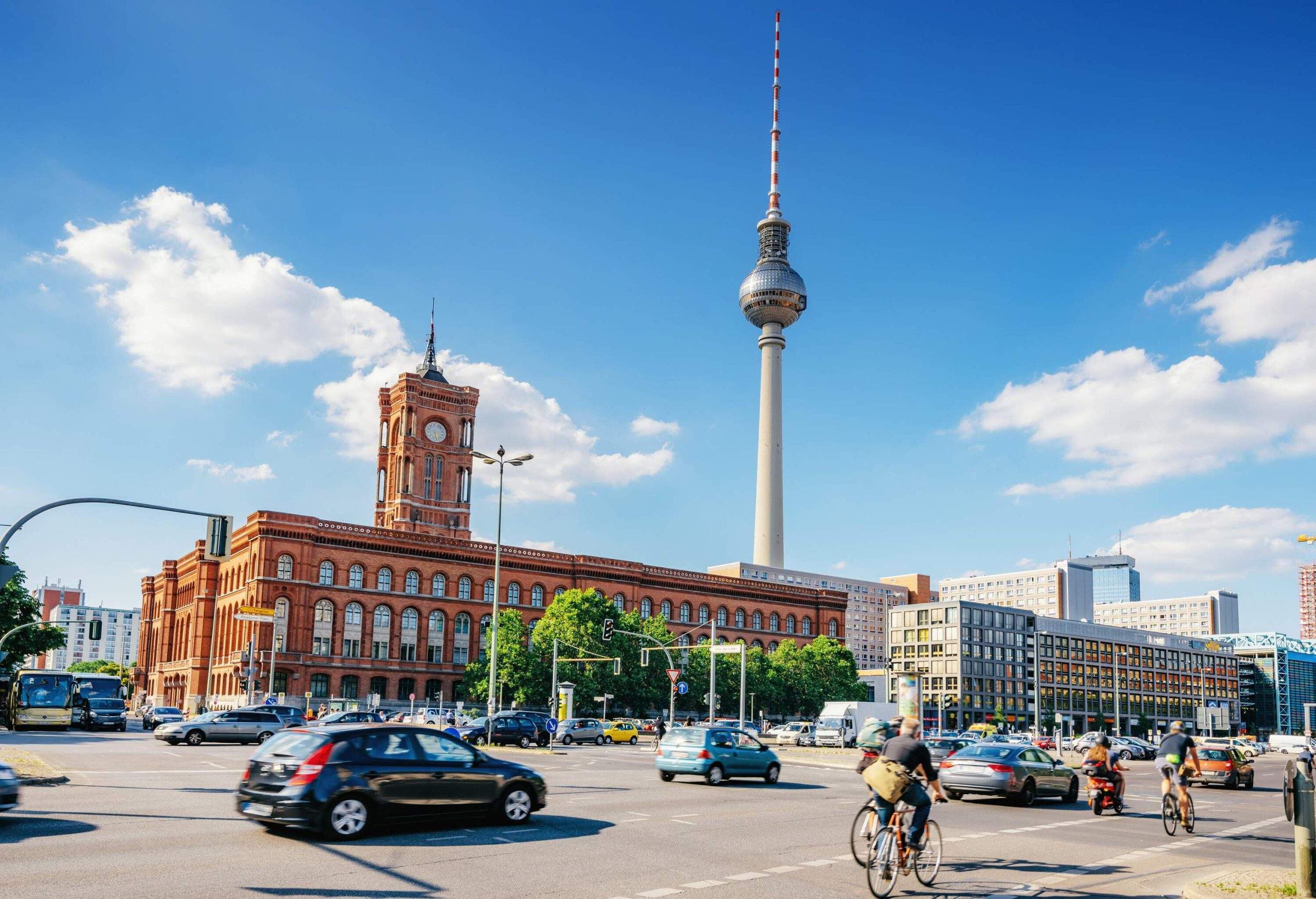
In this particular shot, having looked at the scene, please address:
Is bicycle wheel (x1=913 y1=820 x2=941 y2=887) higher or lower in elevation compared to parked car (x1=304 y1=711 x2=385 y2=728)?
higher

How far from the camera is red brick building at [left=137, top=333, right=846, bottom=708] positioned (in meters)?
87.3

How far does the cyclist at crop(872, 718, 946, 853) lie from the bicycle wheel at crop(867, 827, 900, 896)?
1.04 feet

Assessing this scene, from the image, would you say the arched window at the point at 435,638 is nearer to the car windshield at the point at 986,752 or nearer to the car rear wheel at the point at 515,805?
the car windshield at the point at 986,752

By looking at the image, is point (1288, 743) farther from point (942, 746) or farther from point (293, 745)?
point (293, 745)

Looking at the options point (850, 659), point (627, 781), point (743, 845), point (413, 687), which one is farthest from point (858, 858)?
point (850, 659)

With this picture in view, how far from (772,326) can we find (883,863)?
430ft

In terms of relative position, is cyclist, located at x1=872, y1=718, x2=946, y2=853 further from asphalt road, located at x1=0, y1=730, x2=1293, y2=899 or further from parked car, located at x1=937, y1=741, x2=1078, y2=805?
parked car, located at x1=937, y1=741, x2=1078, y2=805

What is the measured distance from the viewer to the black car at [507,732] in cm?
4534

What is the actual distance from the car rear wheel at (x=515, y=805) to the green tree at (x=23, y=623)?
187ft

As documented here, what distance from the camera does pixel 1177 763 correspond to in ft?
63.0

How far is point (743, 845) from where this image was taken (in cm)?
1562

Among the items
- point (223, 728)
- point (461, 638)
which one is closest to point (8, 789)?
point (223, 728)

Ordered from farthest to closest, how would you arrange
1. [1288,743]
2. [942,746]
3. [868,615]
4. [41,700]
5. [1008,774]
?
[868,615] < [1288,743] < [41,700] < [942,746] < [1008,774]

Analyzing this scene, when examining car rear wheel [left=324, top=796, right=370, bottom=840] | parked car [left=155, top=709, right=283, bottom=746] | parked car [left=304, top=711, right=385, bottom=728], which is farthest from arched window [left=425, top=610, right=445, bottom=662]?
car rear wheel [left=324, top=796, right=370, bottom=840]
